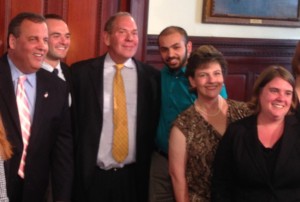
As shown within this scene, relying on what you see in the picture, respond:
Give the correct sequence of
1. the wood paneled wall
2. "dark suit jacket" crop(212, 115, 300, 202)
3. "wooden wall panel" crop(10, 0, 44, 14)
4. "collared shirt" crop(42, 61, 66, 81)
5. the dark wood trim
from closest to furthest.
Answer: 1. "dark suit jacket" crop(212, 115, 300, 202)
2. "collared shirt" crop(42, 61, 66, 81)
3. "wooden wall panel" crop(10, 0, 44, 14)
4. the wood paneled wall
5. the dark wood trim

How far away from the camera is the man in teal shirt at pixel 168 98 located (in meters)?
2.71

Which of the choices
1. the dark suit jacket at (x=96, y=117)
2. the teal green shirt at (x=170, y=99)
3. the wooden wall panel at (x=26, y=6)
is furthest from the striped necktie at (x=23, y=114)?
the wooden wall panel at (x=26, y=6)

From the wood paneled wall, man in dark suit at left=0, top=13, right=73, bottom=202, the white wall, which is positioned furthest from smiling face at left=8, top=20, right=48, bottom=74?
the white wall

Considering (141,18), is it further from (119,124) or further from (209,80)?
(209,80)

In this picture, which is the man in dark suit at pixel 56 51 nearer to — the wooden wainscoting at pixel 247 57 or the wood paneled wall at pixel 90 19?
the wood paneled wall at pixel 90 19

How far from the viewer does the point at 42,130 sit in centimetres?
233

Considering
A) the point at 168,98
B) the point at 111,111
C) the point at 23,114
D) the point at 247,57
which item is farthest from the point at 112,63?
the point at 247,57

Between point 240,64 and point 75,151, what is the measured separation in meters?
2.16

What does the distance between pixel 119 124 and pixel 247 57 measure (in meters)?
2.05

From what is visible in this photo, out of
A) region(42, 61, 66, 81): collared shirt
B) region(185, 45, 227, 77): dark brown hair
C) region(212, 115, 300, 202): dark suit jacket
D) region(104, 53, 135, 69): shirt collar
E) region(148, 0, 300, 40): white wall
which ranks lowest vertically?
region(212, 115, 300, 202): dark suit jacket

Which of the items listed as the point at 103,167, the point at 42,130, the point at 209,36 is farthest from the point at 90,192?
the point at 209,36

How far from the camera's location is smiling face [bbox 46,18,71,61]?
2.74m

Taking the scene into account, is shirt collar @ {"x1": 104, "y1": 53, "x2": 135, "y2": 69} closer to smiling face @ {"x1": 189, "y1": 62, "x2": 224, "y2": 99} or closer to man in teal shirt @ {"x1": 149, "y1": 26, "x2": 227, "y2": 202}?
man in teal shirt @ {"x1": 149, "y1": 26, "x2": 227, "y2": 202}

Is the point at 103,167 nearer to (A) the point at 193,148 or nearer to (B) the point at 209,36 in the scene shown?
(A) the point at 193,148
